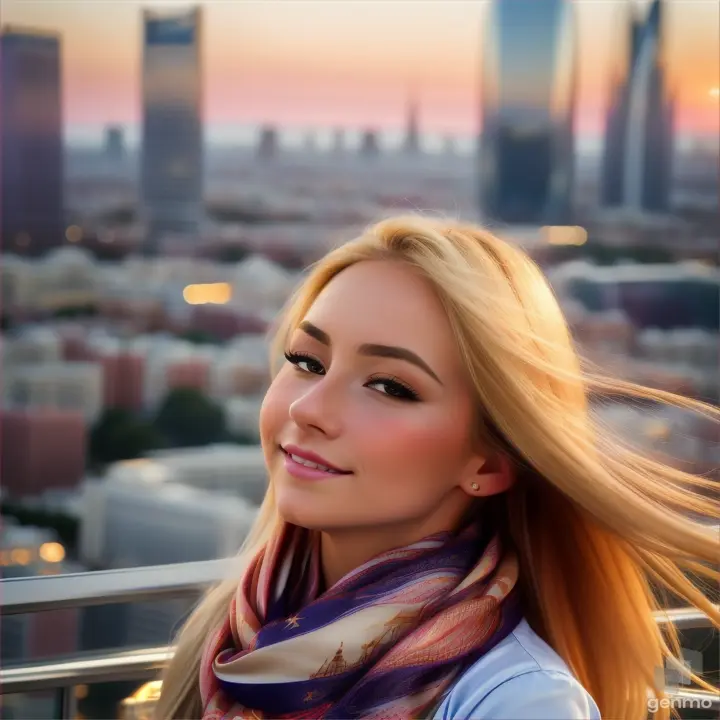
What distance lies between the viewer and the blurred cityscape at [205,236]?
23688 millimetres

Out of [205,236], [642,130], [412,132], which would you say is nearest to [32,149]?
[205,236]

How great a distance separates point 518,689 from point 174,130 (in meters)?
28.5

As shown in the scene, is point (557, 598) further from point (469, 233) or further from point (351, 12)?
point (351, 12)

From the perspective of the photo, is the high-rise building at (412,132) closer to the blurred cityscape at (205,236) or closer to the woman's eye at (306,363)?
the blurred cityscape at (205,236)

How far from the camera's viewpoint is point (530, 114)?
27.1 meters

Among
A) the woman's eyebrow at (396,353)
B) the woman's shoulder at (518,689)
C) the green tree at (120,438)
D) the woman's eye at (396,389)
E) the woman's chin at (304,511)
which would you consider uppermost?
the woman's eyebrow at (396,353)

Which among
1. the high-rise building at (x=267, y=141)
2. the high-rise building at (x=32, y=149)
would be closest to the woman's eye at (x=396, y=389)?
the high-rise building at (x=32, y=149)

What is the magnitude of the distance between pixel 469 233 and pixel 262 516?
0.48 m

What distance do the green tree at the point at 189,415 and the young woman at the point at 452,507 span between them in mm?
24532

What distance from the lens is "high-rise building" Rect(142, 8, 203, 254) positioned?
90.9 ft

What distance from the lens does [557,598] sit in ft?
3.68

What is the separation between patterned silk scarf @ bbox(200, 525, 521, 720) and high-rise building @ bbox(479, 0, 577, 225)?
79.4 ft

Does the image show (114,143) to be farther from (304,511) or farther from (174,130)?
(304,511)

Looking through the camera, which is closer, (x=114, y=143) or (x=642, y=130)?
(x=642, y=130)
